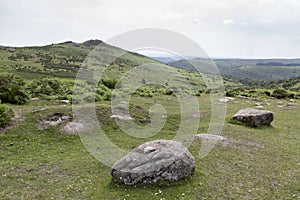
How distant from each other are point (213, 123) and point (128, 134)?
1042 centimetres

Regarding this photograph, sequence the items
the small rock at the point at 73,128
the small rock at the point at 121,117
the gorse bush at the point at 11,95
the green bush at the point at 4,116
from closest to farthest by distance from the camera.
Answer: the green bush at the point at 4,116, the small rock at the point at 73,128, the small rock at the point at 121,117, the gorse bush at the point at 11,95

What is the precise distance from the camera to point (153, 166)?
13969mm

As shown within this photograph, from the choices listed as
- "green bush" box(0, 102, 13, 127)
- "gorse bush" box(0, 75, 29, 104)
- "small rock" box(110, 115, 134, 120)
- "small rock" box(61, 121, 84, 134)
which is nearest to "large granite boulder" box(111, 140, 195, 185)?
"small rock" box(61, 121, 84, 134)

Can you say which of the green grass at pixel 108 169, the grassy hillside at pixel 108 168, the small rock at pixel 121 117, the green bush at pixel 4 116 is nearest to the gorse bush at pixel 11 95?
the grassy hillside at pixel 108 168

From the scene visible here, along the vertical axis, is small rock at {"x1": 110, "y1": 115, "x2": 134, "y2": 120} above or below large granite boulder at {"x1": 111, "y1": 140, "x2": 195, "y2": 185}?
above

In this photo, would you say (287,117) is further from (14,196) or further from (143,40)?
(14,196)

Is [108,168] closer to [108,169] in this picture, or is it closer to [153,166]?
[108,169]

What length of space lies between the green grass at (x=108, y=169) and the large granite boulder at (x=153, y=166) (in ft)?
1.20

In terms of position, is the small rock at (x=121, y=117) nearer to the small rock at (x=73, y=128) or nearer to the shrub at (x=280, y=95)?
the small rock at (x=73, y=128)

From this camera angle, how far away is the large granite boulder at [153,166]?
13781mm

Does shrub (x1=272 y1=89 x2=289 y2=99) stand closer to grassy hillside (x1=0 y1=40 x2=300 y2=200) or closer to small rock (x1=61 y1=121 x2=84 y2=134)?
grassy hillside (x1=0 y1=40 x2=300 y2=200)

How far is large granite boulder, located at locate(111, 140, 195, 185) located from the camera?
1378cm

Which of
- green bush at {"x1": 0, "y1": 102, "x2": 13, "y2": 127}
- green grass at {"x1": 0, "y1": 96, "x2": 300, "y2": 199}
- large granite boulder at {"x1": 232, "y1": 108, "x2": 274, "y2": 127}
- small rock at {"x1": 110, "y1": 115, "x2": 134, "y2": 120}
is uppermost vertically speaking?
green bush at {"x1": 0, "y1": 102, "x2": 13, "y2": 127}

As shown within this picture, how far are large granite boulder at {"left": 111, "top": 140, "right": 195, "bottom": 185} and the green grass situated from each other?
364 mm
